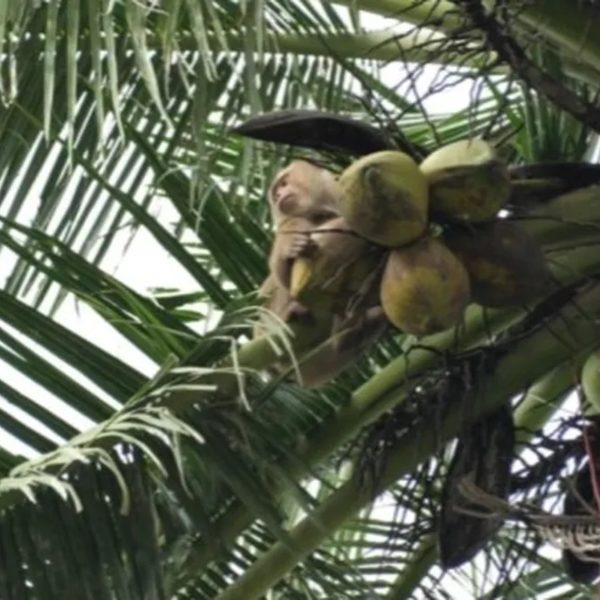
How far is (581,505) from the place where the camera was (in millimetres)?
1549

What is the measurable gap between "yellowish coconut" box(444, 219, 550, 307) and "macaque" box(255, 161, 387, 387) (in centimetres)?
8

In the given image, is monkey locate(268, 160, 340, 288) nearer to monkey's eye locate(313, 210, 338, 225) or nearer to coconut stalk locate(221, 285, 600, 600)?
monkey's eye locate(313, 210, 338, 225)

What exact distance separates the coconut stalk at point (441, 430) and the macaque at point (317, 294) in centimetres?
17

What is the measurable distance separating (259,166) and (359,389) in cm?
38

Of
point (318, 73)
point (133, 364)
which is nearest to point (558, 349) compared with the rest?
point (133, 364)

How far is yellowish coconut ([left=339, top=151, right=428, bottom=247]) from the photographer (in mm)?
1353

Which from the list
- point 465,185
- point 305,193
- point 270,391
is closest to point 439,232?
point 465,185

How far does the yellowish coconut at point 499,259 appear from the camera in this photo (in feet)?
4.60

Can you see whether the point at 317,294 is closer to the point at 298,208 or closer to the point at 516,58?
the point at 298,208

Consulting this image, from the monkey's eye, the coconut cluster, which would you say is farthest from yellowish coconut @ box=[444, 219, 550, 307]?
the monkey's eye

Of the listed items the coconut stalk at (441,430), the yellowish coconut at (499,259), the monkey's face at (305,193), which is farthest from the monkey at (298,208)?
the coconut stalk at (441,430)

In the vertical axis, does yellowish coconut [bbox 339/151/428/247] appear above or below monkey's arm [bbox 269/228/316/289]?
below

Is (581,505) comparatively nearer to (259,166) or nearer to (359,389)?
(359,389)

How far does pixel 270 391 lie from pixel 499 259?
1.00ft
